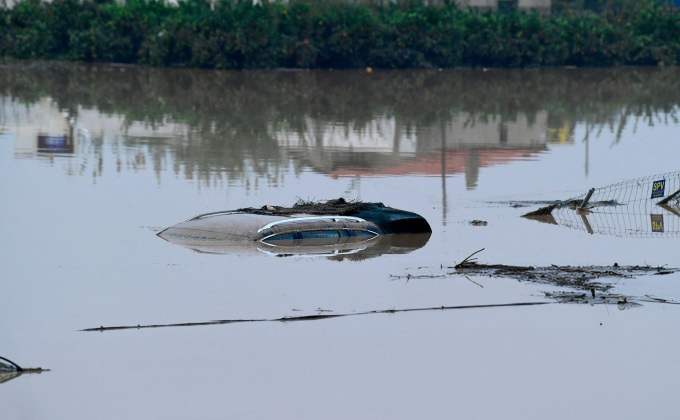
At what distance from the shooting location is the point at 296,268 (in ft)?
42.9

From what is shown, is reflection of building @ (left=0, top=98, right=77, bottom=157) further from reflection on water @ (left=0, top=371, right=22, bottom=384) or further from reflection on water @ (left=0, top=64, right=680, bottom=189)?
reflection on water @ (left=0, top=371, right=22, bottom=384)

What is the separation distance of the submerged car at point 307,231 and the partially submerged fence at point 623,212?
2.56 meters

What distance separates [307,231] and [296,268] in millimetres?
1284

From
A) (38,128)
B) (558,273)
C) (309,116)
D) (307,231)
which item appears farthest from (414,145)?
(558,273)

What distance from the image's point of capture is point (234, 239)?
14125 mm

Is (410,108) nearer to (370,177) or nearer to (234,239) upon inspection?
(370,177)

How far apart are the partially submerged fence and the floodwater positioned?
15.6 inches

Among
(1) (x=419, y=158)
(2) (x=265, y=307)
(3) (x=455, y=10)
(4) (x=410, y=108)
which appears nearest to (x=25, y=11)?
(3) (x=455, y=10)

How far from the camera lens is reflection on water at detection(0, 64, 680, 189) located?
2231 cm

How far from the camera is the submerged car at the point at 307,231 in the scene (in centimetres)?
1406

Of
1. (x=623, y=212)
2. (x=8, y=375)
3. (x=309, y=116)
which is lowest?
(x=8, y=375)

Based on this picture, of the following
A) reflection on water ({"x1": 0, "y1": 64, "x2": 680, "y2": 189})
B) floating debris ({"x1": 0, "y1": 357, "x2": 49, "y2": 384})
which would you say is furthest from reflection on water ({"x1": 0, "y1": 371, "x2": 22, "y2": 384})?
reflection on water ({"x1": 0, "y1": 64, "x2": 680, "y2": 189})

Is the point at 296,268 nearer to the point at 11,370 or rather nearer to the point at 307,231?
the point at 307,231

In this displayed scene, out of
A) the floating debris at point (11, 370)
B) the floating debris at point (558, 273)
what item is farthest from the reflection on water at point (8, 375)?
the floating debris at point (558, 273)
